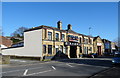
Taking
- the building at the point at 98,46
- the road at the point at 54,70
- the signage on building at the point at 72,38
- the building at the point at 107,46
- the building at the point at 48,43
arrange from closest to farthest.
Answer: the road at the point at 54,70 → the building at the point at 48,43 → the signage on building at the point at 72,38 → the building at the point at 98,46 → the building at the point at 107,46

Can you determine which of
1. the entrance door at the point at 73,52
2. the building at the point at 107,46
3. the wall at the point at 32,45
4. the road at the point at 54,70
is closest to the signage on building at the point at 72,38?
the entrance door at the point at 73,52

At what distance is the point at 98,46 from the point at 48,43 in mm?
31013

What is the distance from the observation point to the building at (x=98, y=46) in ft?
181

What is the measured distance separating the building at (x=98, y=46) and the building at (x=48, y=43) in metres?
12.0

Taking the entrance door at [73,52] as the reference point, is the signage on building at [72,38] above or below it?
above

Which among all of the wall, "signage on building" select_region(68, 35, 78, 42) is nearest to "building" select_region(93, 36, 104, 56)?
"signage on building" select_region(68, 35, 78, 42)

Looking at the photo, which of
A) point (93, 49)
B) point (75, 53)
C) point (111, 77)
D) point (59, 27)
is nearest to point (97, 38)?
point (93, 49)

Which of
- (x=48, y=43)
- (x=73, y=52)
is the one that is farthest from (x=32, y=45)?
(x=73, y=52)

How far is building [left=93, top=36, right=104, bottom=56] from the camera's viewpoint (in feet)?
181

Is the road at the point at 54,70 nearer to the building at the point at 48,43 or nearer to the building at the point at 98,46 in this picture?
the building at the point at 48,43

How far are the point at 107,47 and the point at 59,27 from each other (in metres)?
35.9

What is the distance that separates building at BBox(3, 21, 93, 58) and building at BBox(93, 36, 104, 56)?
1199 cm

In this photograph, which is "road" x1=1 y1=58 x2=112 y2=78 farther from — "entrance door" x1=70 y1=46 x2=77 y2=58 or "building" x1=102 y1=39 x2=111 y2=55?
"building" x1=102 y1=39 x2=111 y2=55

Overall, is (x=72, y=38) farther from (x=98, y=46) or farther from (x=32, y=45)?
(x=98, y=46)
